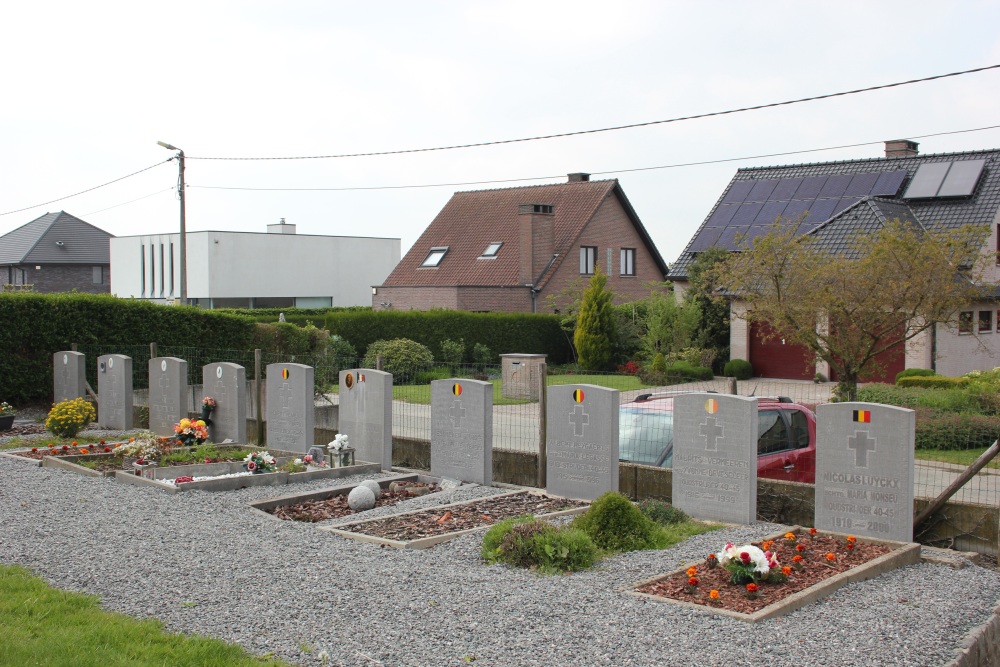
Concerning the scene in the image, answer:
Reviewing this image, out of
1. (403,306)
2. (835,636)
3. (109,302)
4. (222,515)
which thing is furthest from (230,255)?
(835,636)

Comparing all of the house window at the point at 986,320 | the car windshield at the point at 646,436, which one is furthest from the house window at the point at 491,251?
the car windshield at the point at 646,436

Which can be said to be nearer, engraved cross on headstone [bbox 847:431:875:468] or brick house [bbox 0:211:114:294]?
engraved cross on headstone [bbox 847:431:875:468]

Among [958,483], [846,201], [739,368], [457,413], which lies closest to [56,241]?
[739,368]

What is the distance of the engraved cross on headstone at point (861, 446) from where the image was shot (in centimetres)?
837

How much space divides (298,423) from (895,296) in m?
9.71

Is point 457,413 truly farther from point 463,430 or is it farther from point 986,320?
point 986,320

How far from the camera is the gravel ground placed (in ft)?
18.4

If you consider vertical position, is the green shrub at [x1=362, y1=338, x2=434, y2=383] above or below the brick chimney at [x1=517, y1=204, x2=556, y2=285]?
below

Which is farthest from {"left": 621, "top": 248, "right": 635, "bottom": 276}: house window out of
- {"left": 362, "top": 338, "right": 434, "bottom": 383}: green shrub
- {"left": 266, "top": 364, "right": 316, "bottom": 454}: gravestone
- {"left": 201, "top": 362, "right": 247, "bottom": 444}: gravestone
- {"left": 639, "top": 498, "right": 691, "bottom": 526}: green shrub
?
{"left": 639, "top": 498, "right": 691, "bottom": 526}: green shrub

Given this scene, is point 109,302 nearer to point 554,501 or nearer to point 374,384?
point 374,384

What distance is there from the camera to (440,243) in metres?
42.2

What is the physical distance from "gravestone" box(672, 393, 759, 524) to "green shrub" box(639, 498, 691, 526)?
0.30 m

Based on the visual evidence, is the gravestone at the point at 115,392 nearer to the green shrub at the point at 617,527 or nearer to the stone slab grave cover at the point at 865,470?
the green shrub at the point at 617,527

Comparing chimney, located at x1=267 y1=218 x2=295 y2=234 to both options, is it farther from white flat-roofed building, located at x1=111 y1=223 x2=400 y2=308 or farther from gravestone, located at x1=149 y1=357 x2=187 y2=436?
gravestone, located at x1=149 y1=357 x2=187 y2=436
